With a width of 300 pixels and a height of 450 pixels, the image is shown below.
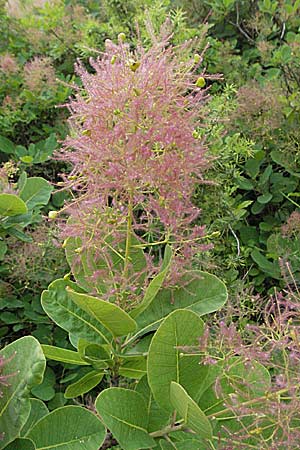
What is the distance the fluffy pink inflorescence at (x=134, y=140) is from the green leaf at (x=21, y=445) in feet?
0.96

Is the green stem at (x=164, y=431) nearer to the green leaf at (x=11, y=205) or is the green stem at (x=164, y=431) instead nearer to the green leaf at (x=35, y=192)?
the green leaf at (x=11, y=205)

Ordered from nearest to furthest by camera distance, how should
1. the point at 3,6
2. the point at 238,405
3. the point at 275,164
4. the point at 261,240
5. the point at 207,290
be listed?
the point at 238,405, the point at 207,290, the point at 261,240, the point at 275,164, the point at 3,6

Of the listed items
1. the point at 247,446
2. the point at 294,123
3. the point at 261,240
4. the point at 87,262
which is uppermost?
the point at 87,262

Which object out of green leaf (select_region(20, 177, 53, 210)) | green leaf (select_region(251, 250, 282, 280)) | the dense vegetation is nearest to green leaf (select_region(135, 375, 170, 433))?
the dense vegetation

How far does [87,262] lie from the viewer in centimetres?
95

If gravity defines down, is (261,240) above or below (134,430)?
below

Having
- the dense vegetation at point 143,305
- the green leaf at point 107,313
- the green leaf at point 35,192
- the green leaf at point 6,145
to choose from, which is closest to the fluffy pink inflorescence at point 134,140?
the dense vegetation at point 143,305

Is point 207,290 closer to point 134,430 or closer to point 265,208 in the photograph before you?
point 134,430

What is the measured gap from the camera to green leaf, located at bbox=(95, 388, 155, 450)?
87 centimetres

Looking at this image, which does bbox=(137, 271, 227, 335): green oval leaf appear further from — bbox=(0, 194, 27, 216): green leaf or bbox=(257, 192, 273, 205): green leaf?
bbox=(257, 192, 273, 205): green leaf

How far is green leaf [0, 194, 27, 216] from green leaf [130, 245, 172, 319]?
1.18 ft

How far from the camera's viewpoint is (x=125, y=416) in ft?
2.96

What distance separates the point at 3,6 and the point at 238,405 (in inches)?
78.6

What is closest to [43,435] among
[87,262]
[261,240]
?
[87,262]
